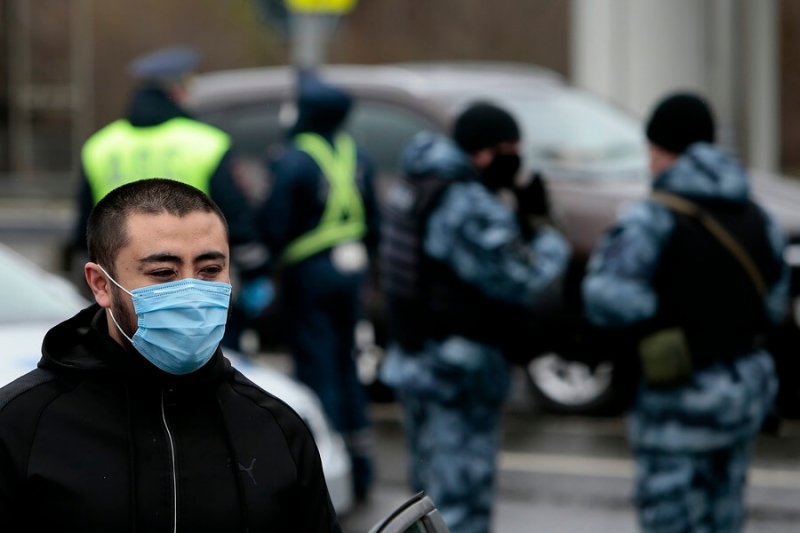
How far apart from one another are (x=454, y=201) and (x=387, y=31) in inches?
936

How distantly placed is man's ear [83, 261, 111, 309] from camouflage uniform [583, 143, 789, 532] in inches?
106

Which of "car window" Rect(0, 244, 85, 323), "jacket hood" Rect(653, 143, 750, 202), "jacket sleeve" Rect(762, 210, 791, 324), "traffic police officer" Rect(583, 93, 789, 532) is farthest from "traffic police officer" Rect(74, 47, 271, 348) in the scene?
"jacket sleeve" Rect(762, 210, 791, 324)

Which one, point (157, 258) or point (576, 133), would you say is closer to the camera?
point (157, 258)

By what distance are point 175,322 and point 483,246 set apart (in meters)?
2.99

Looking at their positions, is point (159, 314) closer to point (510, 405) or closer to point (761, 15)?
point (510, 405)

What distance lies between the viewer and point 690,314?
5105mm

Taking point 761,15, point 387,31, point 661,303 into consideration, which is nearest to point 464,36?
point 387,31

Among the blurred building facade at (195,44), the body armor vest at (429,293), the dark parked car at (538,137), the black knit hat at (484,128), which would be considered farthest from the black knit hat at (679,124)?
the blurred building facade at (195,44)

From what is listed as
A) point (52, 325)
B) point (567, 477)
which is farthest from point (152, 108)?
point (567, 477)

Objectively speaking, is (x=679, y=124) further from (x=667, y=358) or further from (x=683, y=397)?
(x=683, y=397)

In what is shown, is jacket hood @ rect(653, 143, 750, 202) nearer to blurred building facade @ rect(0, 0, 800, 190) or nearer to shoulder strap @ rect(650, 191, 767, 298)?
shoulder strap @ rect(650, 191, 767, 298)

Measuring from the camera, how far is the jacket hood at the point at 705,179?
203 inches

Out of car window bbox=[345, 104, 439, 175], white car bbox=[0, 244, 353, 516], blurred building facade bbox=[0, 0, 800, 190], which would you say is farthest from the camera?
blurred building facade bbox=[0, 0, 800, 190]

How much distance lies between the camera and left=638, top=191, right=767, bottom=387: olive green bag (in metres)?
5.05
